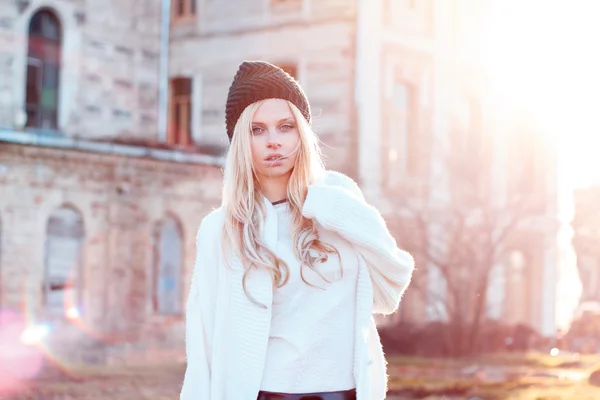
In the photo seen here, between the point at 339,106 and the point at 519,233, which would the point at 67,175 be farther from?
the point at 519,233

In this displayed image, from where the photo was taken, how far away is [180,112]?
20.8 metres

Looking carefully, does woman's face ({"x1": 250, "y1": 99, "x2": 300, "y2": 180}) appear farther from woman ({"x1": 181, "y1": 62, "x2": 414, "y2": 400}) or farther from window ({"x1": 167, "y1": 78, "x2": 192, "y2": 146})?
window ({"x1": 167, "y1": 78, "x2": 192, "y2": 146})

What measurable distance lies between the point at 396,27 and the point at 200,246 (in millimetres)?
17252

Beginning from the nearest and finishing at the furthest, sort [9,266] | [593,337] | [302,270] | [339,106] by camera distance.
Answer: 1. [302,270]
2. [9,266]
3. [339,106]
4. [593,337]

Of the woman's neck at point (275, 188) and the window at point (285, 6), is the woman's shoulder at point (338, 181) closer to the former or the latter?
the woman's neck at point (275, 188)

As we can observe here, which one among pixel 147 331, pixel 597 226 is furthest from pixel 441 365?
pixel 597 226

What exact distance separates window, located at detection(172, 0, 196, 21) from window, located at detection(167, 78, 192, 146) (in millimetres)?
1393

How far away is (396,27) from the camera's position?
19906 mm

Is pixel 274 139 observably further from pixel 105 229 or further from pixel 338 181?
pixel 105 229

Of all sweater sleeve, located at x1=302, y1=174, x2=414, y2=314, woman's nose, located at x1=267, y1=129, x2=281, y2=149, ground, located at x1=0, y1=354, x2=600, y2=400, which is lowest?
ground, located at x1=0, y1=354, x2=600, y2=400

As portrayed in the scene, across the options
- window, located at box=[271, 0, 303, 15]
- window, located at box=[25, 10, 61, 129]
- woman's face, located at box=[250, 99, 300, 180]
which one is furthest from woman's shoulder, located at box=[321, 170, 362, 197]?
window, located at box=[271, 0, 303, 15]

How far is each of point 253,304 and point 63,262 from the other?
13.8m

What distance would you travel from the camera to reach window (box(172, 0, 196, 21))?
21.0 m

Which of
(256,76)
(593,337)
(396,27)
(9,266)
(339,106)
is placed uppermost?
(396,27)
